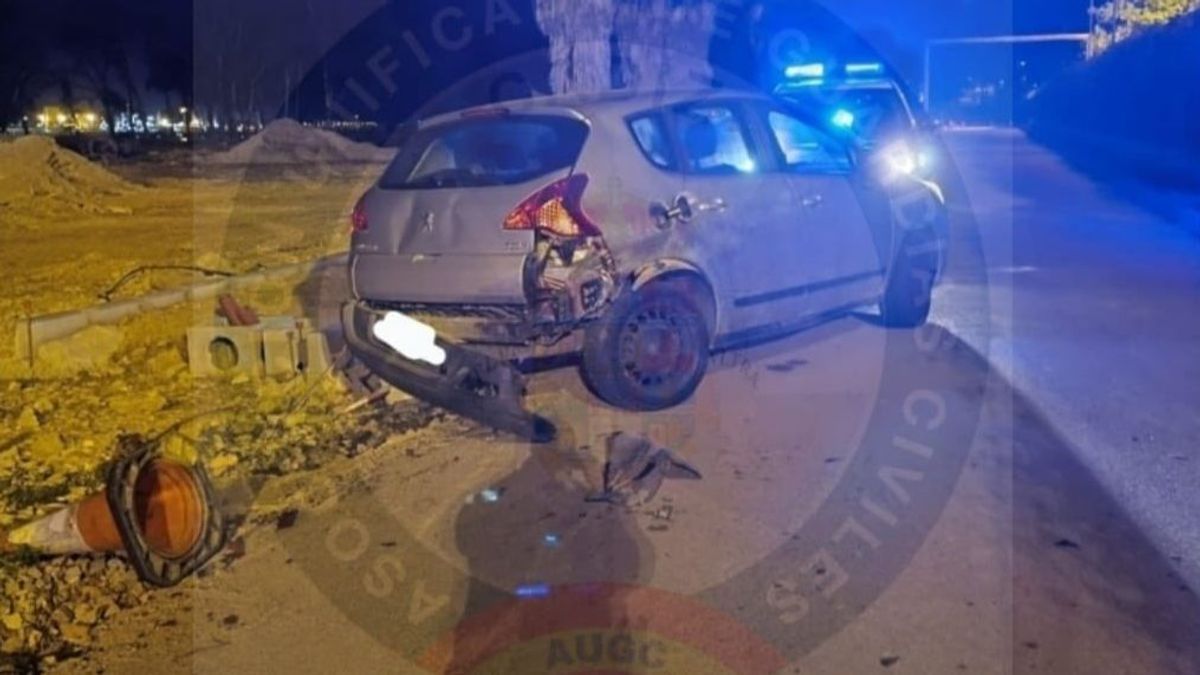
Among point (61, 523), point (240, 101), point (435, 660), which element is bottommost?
point (435, 660)

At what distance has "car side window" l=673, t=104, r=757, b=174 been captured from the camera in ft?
23.0

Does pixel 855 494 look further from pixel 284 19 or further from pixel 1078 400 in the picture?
pixel 284 19

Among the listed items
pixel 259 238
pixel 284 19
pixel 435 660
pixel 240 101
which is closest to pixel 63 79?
pixel 240 101

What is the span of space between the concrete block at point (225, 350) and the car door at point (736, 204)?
2.87 meters

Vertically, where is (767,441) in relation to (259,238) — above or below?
below

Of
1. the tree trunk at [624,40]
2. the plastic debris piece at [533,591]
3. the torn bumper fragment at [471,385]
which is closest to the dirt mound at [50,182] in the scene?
the tree trunk at [624,40]

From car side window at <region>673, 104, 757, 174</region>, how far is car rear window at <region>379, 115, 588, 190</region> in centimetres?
77

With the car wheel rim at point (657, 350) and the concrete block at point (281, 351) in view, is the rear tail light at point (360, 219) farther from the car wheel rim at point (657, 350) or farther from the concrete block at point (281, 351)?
the car wheel rim at point (657, 350)

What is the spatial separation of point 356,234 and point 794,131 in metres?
2.79

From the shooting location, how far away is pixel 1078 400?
7180mm

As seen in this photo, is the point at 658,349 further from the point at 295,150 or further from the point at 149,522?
the point at 295,150

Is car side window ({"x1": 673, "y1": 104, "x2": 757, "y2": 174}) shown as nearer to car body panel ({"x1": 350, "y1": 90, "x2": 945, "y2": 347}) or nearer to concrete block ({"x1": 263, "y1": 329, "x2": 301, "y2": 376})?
car body panel ({"x1": 350, "y1": 90, "x2": 945, "y2": 347})

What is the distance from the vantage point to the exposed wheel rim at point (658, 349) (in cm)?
671

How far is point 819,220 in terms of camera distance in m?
7.70
